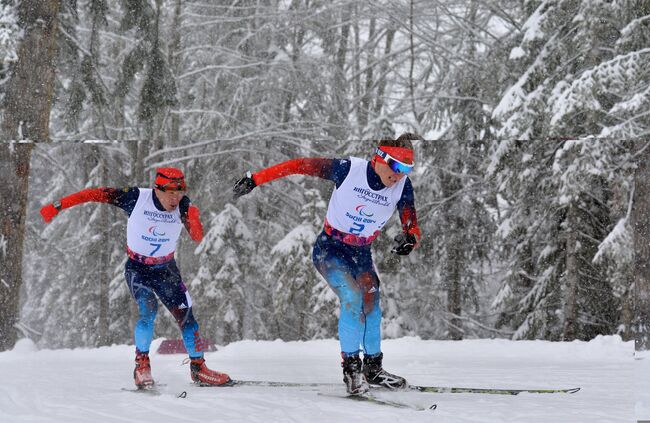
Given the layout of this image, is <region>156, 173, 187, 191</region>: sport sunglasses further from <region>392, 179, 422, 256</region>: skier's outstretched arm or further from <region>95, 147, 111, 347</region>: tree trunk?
<region>95, 147, 111, 347</region>: tree trunk

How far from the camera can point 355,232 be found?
179 inches

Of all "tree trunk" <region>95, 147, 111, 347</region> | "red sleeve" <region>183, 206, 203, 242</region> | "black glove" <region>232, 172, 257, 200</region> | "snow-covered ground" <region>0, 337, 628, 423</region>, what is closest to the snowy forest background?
"tree trunk" <region>95, 147, 111, 347</region>

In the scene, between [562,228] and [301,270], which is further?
[562,228]

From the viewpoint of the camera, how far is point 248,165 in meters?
8.55

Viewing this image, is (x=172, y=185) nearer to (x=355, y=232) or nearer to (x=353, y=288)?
(x=355, y=232)

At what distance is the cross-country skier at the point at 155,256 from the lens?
478cm

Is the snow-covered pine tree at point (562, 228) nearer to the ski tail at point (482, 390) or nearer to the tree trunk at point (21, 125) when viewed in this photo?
the ski tail at point (482, 390)

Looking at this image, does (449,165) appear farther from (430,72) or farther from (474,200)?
(430,72)

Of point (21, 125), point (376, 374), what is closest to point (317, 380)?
point (376, 374)

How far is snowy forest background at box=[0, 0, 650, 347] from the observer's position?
7008mm

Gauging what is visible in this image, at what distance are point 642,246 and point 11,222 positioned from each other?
20.4 feet

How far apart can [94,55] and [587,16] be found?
22.6 ft

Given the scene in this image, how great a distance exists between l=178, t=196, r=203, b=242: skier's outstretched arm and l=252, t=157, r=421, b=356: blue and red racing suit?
713mm

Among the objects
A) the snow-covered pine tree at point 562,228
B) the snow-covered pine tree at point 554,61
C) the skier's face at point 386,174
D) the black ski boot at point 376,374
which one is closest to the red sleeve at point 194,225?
the skier's face at point 386,174
